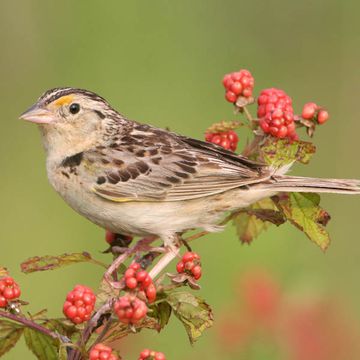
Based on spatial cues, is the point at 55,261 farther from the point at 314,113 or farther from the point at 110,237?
the point at 314,113

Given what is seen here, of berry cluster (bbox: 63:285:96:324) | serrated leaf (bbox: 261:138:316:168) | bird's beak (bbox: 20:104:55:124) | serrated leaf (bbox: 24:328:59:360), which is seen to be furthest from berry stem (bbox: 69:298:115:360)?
bird's beak (bbox: 20:104:55:124)

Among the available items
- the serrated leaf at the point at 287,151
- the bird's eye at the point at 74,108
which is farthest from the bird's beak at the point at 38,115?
the serrated leaf at the point at 287,151

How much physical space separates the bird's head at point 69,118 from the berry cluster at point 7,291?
187 cm

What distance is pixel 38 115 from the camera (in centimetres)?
591

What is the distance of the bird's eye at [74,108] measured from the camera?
609cm

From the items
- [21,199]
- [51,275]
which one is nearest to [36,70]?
[21,199]

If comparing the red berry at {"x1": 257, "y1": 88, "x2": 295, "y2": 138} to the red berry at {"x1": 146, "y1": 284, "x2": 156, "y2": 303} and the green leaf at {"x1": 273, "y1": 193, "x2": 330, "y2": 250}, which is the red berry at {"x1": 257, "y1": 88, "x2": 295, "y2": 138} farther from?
the red berry at {"x1": 146, "y1": 284, "x2": 156, "y2": 303}

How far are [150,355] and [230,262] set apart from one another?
3612mm

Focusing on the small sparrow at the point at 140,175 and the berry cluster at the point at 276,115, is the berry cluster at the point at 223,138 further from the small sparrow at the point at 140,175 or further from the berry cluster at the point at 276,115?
the berry cluster at the point at 276,115

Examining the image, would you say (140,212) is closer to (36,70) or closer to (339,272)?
(339,272)

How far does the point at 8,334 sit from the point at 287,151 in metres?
1.68

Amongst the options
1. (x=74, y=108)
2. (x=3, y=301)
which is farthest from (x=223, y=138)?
(x=3, y=301)

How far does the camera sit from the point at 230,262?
747 centimetres

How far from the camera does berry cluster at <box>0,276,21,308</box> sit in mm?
4105
